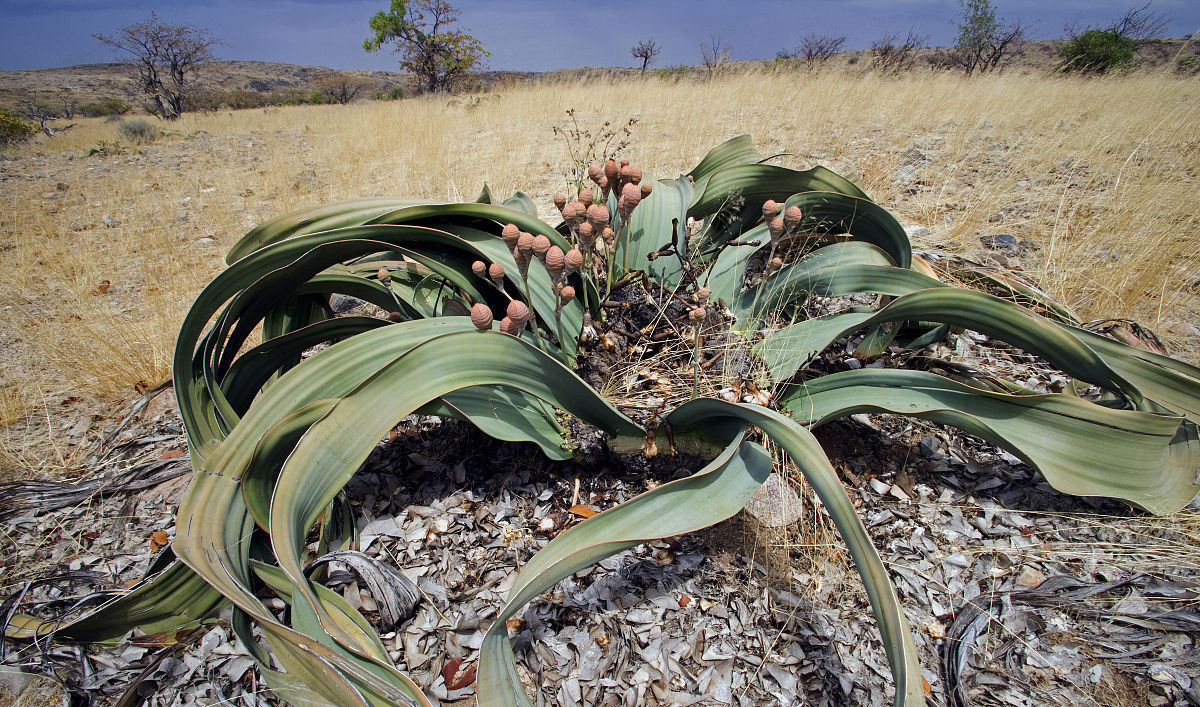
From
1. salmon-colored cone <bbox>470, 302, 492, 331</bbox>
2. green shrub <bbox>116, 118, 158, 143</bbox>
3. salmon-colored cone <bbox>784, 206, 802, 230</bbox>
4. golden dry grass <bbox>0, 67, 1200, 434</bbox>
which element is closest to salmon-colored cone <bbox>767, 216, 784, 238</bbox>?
salmon-colored cone <bbox>784, 206, 802, 230</bbox>

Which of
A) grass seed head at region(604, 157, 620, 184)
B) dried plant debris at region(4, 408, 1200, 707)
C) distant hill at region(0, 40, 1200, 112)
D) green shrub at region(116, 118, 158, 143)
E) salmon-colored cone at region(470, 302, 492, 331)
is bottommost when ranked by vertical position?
dried plant debris at region(4, 408, 1200, 707)

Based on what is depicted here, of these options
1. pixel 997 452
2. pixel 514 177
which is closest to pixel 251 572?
pixel 997 452

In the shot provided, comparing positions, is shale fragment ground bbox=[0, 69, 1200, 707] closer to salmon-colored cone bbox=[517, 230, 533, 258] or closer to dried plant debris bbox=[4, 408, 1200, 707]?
dried plant debris bbox=[4, 408, 1200, 707]

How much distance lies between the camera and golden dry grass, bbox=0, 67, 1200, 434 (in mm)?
2205

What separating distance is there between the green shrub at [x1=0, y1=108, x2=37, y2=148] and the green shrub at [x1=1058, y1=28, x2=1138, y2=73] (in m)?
20.4

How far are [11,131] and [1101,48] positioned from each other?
879 inches

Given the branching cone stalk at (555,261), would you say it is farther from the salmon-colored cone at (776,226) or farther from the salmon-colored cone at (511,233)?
the salmon-colored cone at (776,226)

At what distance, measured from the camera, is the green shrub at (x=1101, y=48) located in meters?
11.2

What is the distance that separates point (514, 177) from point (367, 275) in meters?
3.05

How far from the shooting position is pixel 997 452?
1293mm

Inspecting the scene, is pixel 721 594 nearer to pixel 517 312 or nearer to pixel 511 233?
pixel 517 312

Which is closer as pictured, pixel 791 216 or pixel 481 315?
pixel 481 315

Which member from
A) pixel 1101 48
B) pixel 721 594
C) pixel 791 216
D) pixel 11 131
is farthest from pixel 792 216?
pixel 1101 48

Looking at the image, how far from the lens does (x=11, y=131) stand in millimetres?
9188
